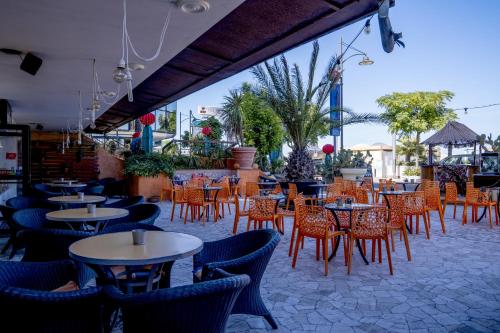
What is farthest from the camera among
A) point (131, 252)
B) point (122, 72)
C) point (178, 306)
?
point (122, 72)

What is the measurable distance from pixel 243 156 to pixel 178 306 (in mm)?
12230

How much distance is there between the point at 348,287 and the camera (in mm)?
3904

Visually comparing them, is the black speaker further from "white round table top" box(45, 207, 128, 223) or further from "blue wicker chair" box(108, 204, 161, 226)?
"blue wicker chair" box(108, 204, 161, 226)

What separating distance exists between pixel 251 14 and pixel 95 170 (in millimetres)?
12643

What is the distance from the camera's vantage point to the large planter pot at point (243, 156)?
1374 centimetres

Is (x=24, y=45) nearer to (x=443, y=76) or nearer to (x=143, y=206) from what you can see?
(x=143, y=206)

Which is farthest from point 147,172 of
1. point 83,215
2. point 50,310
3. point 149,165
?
point 50,310

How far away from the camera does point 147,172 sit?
38.6ft

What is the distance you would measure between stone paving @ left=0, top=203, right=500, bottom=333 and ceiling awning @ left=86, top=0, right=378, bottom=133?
2.83m

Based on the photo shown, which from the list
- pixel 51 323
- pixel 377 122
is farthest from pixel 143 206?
pixel 377 122

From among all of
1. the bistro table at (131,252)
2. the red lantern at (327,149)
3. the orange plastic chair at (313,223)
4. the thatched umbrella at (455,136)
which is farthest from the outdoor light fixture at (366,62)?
the bistro table at (131,252)

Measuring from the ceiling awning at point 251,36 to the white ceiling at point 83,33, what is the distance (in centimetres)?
34

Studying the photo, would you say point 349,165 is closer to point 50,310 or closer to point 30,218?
point 30,218

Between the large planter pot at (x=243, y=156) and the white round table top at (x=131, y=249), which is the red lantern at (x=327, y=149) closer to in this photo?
the large planter pot at (x=243, y=156)
